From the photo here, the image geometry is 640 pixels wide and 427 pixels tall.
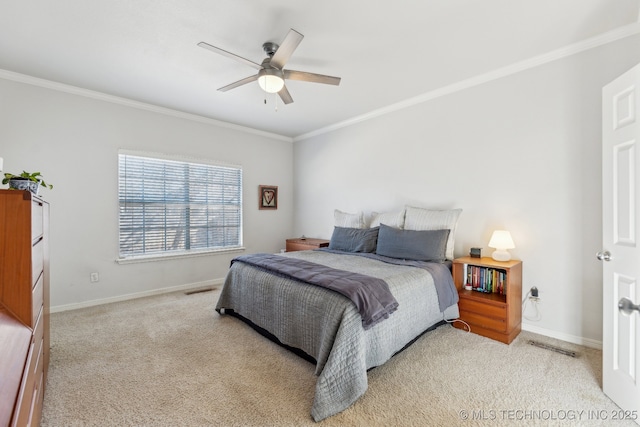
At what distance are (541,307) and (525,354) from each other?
608 millimetres

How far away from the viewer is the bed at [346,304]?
1736 millimetres

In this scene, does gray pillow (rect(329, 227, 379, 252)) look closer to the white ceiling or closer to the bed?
the bed

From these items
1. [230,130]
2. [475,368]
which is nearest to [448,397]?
[475,368]

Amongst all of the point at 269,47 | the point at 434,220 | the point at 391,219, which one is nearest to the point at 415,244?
the point at 434,220

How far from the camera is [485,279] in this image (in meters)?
2.80

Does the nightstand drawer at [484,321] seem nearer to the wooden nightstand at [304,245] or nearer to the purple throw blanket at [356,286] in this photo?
the purple throw blanket at [356,286]

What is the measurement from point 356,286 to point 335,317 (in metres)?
0.26

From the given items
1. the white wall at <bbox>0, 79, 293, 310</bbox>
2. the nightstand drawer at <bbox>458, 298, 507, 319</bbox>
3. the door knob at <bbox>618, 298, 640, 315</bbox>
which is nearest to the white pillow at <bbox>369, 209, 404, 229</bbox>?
the nightstand drawer at <bbox>458, 298, 507, 319</bbox>

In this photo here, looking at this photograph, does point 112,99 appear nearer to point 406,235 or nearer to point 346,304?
point 346,304

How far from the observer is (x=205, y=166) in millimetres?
4352

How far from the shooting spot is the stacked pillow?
9.48 feet

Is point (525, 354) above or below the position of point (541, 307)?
below

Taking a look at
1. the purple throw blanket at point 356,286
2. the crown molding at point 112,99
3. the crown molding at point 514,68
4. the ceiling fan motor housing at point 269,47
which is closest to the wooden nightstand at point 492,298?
the purple throw blanket at point 356,286

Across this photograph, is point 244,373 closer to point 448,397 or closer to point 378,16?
point 448,397
